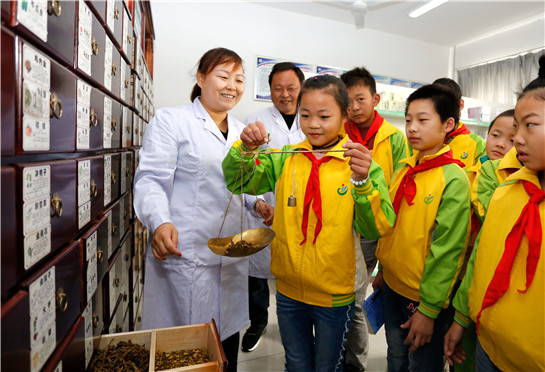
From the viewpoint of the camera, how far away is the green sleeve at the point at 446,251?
129 centimetres

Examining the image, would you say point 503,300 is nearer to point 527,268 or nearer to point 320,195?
point 527,268

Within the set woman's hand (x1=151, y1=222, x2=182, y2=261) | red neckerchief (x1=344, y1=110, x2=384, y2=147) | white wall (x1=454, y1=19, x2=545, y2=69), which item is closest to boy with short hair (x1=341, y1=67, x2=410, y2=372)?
red neckerchief (x1=344, y1=110, x2=384, y2=147)

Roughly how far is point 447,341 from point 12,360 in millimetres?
1314

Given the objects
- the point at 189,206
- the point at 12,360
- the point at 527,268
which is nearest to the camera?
the point at 12,360

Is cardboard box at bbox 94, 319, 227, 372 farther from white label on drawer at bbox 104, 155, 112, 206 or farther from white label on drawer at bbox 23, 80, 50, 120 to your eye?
white label on drawer at bbox 23, 80, 50, 120

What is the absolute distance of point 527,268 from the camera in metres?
0.93

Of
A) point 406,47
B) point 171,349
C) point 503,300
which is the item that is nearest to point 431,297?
point 503,300

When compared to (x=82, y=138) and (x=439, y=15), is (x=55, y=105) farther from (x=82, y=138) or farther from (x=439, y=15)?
(x=439, y=15)

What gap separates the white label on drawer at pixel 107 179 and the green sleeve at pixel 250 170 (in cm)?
45

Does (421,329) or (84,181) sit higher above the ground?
(84,181)

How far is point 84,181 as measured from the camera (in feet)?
3.07

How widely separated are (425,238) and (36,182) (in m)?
1.33

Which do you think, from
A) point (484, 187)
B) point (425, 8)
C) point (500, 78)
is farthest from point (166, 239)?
point (500, 78)

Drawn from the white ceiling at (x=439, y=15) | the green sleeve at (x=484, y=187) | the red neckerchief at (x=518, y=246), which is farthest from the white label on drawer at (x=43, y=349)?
the white ceiling at (x=439, y=15)
